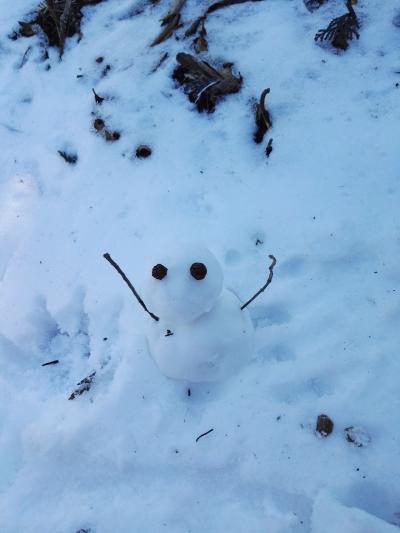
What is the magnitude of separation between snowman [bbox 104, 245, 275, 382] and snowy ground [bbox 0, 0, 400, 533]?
0.11 metres

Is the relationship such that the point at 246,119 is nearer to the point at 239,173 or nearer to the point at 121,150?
the point at 239,173

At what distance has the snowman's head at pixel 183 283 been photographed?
1.42 metres

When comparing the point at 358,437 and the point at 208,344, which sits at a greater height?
the point at 208,344

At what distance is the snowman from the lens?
1.43 metres

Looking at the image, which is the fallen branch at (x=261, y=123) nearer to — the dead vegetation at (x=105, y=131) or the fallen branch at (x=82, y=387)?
the dead vegetation at (x=105, y=131)

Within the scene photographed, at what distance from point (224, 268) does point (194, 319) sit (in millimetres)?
429

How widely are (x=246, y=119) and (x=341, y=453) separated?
174cm

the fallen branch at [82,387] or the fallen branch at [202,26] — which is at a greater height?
the fallen branch at [202,26]

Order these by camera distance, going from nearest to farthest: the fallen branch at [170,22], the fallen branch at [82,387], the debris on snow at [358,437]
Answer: the debris on snow at [358,437]
the fallen branch at [82,387]
the fallen branch at [170,22]

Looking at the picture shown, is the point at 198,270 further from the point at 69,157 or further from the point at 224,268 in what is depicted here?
the point at 69,157

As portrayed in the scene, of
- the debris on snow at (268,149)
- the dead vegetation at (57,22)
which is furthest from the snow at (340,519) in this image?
the dead vegetation at (57,22)

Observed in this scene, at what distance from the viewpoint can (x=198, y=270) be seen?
1369 mm

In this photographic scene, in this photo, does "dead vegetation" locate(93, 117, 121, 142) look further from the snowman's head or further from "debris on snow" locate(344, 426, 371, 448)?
"debris on snow" locate(344, 426, 371, 448)

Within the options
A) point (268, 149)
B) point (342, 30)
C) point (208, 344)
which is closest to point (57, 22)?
point (268, 149)
